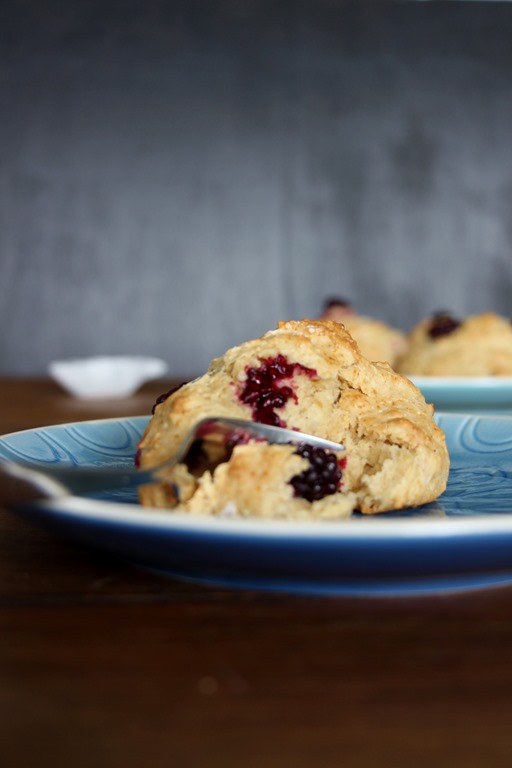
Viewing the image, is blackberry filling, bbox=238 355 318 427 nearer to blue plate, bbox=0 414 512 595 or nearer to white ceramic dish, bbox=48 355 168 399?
blue plate, bbox=0 414 512 595

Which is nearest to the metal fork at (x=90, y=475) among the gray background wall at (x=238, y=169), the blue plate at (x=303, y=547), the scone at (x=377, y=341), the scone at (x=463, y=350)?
the blue plate at (x=303, y=547)

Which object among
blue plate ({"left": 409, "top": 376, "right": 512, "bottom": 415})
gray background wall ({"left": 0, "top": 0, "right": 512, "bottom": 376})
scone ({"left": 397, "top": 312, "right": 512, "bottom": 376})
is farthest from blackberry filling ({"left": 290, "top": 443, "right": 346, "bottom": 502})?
gray background wall ({"left": 0, "top": 0, "right": 512, "bottom": 376})

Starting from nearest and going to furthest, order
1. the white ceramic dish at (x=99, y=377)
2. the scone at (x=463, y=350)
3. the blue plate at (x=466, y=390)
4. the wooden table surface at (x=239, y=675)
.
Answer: the wooden table surface at (x=239, y=675), the blue plate at (x=466, y=390), the scone at (x=463, y=350), the white ceramic dish at (x=99, y=377)

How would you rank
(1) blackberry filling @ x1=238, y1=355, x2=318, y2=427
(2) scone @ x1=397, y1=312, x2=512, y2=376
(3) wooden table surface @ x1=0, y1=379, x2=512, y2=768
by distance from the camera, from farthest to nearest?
(2) scone @ x1=397, y1=312, x2=512, y2=376 < (1) blackberry filling @ x1=238, y1=355, x2=318, y2=427 < (3) wooden table surface @ x1=0, y1=379, x2=512, y2=768

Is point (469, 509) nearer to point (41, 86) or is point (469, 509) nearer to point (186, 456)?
point (186, 456)

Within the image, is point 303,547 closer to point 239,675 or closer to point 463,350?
point 239,675

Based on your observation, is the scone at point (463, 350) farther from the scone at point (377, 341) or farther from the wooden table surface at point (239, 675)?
the wooden table surface at point (239, 675)
